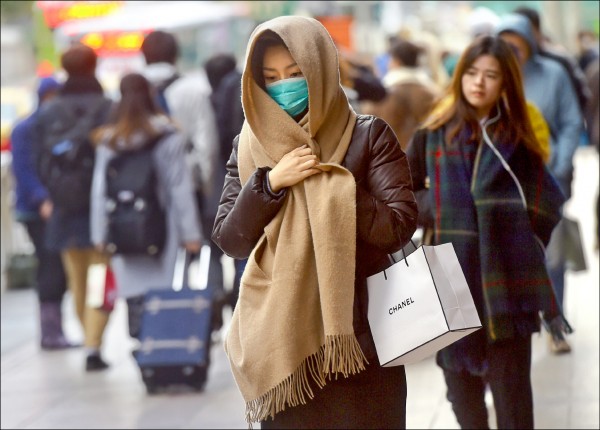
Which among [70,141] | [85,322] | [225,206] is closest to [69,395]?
[85,322]

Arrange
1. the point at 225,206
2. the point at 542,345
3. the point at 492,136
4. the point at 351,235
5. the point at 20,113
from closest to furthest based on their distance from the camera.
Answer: the point at 351,235, the point at 225,206, the point at 492,136, the point at 542,345, the point at 20,113

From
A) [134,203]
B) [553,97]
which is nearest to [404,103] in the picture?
[553,97]

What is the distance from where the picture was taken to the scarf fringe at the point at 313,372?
3.69 meters

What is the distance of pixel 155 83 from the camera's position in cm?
922

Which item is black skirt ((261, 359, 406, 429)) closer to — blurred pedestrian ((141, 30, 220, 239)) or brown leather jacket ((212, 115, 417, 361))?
brown leather jacket ((212, 115, 417, 361))

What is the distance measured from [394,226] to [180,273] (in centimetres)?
521

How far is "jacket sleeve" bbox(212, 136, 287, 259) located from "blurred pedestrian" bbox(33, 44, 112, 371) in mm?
4645

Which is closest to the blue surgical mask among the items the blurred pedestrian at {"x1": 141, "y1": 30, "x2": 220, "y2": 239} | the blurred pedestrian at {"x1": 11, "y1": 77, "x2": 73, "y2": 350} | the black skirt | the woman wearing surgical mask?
the woman wearing surgical mask

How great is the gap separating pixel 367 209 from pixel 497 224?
1538 mm

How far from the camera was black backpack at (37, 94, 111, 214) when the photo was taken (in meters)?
8.42

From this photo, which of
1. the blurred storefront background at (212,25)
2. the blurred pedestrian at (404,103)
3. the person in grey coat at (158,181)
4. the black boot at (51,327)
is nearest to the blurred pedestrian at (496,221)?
the person in grey coat at (158,181)

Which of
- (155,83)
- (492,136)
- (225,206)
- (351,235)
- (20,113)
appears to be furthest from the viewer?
(20,113)

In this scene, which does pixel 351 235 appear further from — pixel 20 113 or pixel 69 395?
pixel 20 113

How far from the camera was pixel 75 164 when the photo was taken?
27.7 feet
